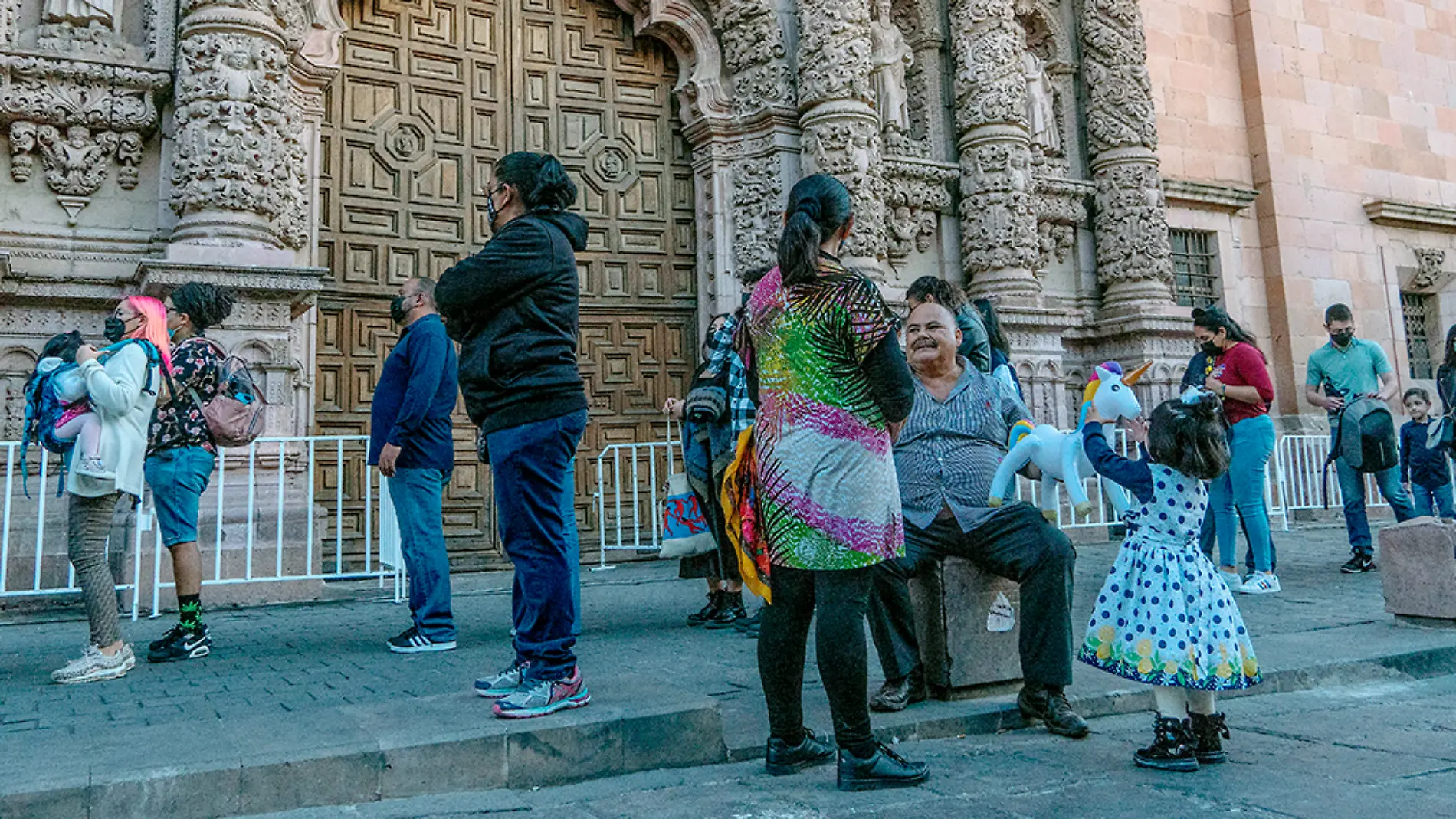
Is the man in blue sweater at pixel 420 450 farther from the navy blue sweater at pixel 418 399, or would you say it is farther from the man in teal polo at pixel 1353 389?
the man in teal polo at pixel 1353 389

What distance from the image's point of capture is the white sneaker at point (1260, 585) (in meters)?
7.02

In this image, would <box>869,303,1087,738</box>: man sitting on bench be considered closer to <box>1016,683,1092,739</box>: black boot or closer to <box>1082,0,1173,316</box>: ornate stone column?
<box>1016,683,1092,739</box>: black boot

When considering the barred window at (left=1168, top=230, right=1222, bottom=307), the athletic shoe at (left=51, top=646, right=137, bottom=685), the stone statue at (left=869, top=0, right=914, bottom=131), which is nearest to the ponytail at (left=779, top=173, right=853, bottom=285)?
the athletic shoe at (left=51, top=646, right=137, bottom=685)

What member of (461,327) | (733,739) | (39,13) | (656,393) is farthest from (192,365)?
(656,393)

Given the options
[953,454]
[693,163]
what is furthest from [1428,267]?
[953,454]

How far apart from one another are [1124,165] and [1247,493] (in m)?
6.82

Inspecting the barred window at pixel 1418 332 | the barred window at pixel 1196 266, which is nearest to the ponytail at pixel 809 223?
the barred window at pixel 1196 266

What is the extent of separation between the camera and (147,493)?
729 centimetres

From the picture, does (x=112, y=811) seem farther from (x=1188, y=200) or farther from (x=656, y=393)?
(x=1188, y=200)

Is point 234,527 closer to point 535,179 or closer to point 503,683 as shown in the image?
point 503,683

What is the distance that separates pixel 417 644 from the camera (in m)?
5.23

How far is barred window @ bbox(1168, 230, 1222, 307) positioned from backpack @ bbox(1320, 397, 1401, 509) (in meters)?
5.57

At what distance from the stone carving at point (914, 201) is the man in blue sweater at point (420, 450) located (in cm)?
689

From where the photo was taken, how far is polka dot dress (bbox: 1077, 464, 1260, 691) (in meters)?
3.34
